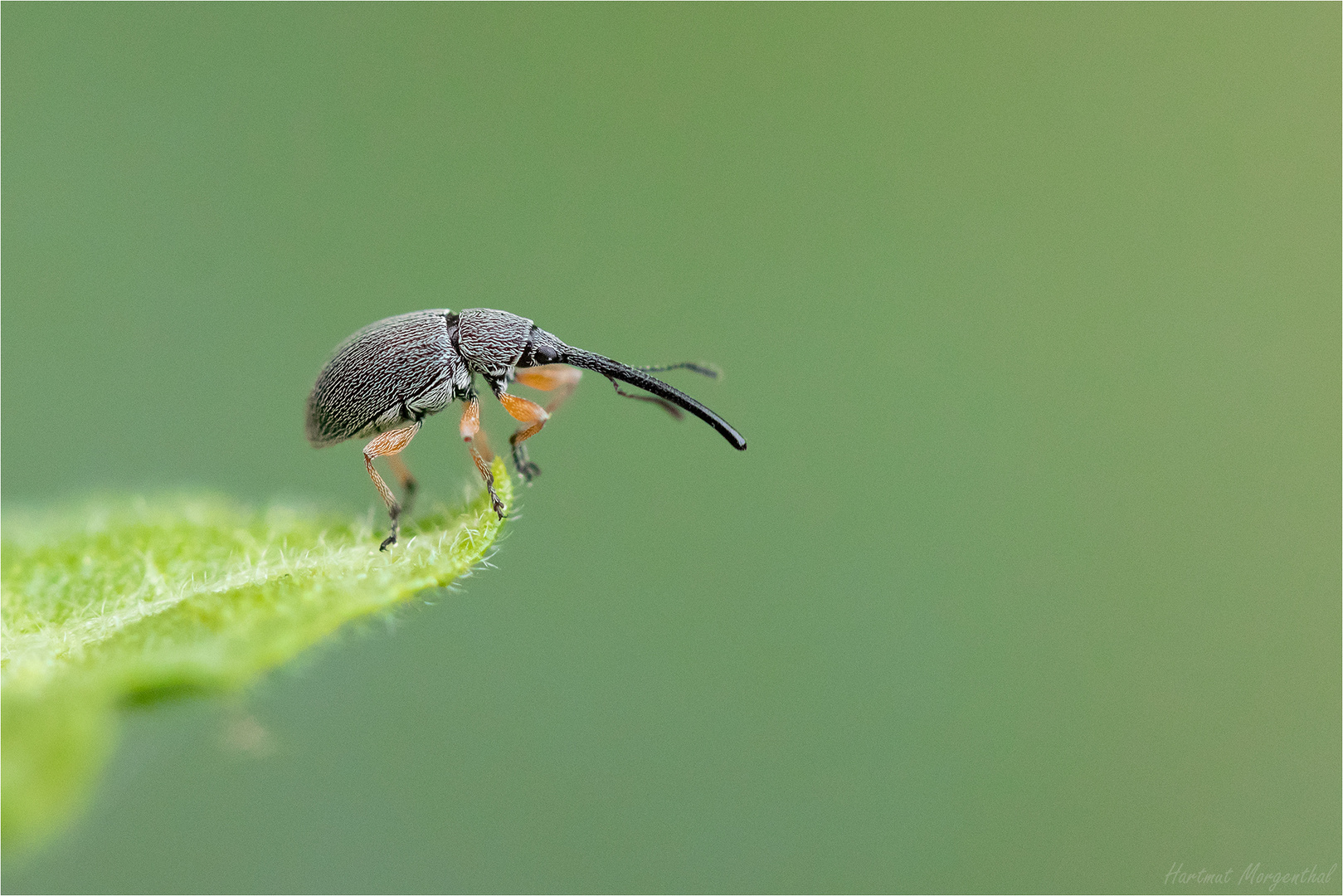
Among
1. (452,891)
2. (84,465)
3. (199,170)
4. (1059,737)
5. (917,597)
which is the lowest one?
(452,891)

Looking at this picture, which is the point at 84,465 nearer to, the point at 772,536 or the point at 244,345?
the point at 244,345

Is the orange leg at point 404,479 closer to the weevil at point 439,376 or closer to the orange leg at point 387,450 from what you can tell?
the weevil at point 439,376

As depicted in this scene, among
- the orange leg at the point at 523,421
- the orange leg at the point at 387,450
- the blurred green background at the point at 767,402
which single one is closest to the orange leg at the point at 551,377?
the orange leg at the point at 523,421

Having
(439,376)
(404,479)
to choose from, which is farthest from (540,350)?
(404,479)

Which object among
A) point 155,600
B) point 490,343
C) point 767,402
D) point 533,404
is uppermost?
point 767,402

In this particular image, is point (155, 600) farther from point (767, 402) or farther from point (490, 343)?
point (767, 402)

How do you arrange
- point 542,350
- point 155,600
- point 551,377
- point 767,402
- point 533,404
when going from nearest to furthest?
point 155,600
point 533,404
point 542,350
point 551,377
point 767,402

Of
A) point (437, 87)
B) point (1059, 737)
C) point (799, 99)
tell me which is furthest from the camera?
point (799, 99)

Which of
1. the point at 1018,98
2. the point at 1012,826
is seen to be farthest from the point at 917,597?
the point at 1018,98
